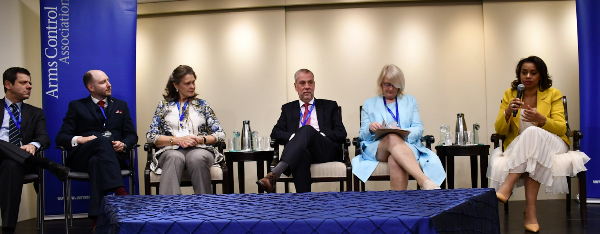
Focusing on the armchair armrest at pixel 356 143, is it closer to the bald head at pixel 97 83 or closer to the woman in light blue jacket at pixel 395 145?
the woman in light blue jacket at pixel 395 145

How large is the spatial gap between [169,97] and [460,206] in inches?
146

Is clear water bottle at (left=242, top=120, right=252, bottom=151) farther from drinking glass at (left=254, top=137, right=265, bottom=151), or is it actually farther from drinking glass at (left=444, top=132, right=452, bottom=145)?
drinking glass at (left=444, top=132, right=452, bottom=145)

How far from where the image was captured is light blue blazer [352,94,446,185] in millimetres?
3898

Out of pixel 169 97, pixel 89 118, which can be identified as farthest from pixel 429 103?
pixel 89 118

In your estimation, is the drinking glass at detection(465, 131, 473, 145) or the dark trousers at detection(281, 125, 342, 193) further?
the drinking glass at detection(465, 131, 473, 145)

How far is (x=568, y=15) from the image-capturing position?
17.4ft

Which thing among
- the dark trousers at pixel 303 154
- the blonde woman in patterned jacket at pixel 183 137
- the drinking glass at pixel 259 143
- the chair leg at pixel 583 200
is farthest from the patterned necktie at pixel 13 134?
the chair leg at pixel 583 200

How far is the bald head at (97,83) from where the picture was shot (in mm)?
4355

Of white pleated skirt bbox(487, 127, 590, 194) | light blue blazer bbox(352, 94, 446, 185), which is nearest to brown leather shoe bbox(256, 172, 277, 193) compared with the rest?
light blue blazer bbox(352, 94, 446, 185)

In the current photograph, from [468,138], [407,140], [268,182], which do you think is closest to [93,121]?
[268,182]

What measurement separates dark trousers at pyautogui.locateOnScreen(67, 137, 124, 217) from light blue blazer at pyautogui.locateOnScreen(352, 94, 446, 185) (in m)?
1.90

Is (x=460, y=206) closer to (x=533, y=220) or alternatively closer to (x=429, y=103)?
(x=533, y=220)

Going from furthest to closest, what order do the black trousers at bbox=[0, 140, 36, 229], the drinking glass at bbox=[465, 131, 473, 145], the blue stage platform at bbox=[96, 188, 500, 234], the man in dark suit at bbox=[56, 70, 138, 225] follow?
1. the drinking glass at bbox=[465, 131, 473, 145]
2. the man in dark suit at bbox=[56, 70, 138, 225]
3. the black trousers at bbox=[0, 140, 36, 229]
4. the blue stage platform at bbox=[96, 188, 500, 234]

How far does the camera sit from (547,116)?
3.88 meters
